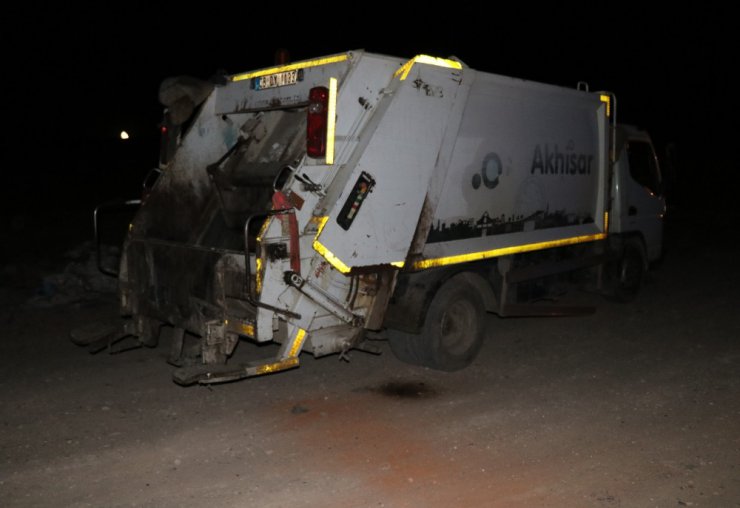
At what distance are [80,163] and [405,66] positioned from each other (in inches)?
895

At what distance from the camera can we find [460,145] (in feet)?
19.9

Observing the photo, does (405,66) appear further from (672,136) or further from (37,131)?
(672,136)

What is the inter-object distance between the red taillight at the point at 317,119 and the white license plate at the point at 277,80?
A: 0.66 metres

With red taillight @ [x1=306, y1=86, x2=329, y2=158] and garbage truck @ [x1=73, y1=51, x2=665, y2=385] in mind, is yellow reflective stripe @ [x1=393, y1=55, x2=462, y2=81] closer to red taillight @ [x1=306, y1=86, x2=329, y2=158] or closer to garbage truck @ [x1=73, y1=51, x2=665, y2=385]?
garbage truck @ [x1=73, y1=51, x2=665, y2=385]

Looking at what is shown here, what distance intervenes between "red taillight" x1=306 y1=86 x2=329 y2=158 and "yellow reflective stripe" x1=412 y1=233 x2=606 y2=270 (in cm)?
133

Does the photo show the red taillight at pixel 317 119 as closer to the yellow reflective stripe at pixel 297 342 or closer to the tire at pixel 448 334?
the yellow reflective stripe at pixel 297 342

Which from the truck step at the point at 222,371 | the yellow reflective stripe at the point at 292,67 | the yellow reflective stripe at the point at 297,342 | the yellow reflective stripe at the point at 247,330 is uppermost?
the yellow reflective stripe at the point at 292,67

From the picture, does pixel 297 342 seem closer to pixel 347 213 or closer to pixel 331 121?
pixel 347 213

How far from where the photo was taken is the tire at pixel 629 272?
29.3 ft

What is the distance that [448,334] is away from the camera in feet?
21.1

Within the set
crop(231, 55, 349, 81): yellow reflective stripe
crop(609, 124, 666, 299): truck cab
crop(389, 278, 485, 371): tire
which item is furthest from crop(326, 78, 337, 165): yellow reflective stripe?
crop(609, 124, 666, 299): truck cab

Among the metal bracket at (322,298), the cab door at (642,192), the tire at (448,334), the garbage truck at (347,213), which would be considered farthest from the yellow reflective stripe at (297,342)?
the cab door at (642,192)

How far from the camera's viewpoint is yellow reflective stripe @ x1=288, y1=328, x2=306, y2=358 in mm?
5324

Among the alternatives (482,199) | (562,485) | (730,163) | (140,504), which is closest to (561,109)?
(482,199)
